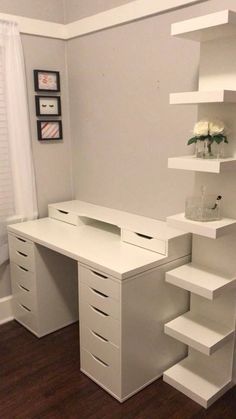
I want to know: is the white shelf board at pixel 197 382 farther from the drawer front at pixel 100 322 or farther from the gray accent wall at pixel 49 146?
the gray accent wall at pixel 49 146

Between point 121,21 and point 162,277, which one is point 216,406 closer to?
point 162,277

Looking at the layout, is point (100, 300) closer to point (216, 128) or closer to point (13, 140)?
point (216, 128)

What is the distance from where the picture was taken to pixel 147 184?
8.29ft

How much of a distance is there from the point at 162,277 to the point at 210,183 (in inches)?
22.9

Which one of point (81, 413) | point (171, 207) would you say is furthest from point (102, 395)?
point (171, 207)

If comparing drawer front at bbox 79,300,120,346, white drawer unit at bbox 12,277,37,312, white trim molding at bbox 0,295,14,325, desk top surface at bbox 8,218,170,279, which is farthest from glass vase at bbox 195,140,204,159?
white trim molding at bbox 0,295,14,325

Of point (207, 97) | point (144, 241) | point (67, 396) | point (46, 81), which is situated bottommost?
point (67, 396)

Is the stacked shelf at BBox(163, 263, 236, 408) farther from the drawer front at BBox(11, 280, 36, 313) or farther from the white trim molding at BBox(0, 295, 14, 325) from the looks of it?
the white trim molding at BBox(0, 295, 14, 325)

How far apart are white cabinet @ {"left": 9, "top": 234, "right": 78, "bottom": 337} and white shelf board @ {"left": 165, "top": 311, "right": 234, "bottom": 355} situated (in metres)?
0.92

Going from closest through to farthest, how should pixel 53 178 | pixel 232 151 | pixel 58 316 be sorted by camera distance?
pixel 232 151 → pixel 58 316 → pixel 53 178

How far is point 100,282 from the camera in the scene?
6.66 ft

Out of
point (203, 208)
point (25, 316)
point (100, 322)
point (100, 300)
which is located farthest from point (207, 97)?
point (25, 316)

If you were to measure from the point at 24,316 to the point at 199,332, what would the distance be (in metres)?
1.34

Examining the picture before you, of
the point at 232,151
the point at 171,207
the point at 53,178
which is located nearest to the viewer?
the point at 232,151
